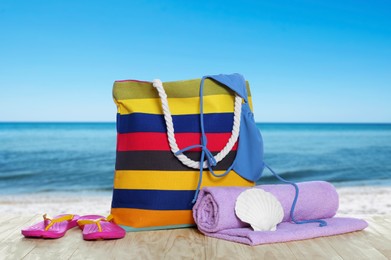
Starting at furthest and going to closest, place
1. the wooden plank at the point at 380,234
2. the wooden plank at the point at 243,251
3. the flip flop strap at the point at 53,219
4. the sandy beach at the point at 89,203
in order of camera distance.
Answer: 1. the sandy beach at the point at 89,203
2. the flip flop strap at the point at 53,219
3. the wooden plank at the point at 380,234
4. the wooden plank at the point at 243,251

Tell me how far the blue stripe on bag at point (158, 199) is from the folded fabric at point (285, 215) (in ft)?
0.17

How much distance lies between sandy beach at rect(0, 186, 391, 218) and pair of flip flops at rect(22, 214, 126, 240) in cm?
129

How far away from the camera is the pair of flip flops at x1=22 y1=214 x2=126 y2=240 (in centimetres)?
165

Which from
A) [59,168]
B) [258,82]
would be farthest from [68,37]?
[59,168]

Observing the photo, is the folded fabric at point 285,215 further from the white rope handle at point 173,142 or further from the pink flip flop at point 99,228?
the pink flip flop at point 99,228

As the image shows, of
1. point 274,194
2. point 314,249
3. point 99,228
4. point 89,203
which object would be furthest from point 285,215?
point 89,203

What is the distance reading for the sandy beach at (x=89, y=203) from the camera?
3.27m

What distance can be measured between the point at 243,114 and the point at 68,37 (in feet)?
38.0

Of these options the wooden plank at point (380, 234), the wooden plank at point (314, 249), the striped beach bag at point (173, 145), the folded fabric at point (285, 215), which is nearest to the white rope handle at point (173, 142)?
the striped beach bag at point (173, 145)

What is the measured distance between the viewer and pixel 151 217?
1.75 meters

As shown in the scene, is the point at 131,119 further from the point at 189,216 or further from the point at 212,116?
the point at 189,216

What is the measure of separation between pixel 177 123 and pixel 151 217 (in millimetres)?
373

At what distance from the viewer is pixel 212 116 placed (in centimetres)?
181

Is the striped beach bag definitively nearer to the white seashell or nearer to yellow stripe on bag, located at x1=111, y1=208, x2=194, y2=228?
yellow stripe on bag, located at x1=111, y1=208, x2=194, y2=228
